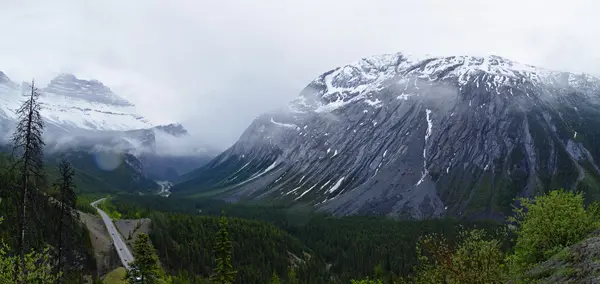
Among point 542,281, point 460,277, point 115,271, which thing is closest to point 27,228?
point 460,277

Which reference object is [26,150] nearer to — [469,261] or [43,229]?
[43,229]

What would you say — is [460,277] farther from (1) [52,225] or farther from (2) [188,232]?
(2) [188,232]

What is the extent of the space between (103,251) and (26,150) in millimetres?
86583

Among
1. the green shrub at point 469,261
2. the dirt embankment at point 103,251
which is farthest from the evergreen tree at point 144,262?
the dirt embankment at point 103,251

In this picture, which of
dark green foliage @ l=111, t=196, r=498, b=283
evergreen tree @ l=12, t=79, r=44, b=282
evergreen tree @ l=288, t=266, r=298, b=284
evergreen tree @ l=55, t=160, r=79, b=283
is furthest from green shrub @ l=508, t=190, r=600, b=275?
evergreen tree @ l=288, t=266, r=298, b=284

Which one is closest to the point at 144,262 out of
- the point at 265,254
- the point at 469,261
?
the point at 469,261

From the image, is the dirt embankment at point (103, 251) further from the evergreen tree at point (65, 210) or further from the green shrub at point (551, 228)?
the green shrub at point (551, 228)

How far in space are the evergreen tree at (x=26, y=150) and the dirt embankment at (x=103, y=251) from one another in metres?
78.1

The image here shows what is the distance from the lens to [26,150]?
32.1m

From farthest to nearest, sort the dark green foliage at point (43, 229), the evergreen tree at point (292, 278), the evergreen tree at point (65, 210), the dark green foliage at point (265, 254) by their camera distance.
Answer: the dark green foliage at point (265, 254) < the evergreen tree at point (292, 278) < the evergreen tree at point (65, 210) < the dark green foliage at point (43, 229)

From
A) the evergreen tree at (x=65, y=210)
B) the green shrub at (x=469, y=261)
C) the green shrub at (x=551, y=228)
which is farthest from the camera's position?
the evergreen tree at (x=65, y=210)

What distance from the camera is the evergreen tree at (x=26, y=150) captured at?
102 ft

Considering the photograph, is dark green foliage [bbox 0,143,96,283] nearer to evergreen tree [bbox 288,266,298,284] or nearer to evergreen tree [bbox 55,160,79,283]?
evergreen tree [bbox 55,160,79,283]

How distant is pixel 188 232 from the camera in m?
156
